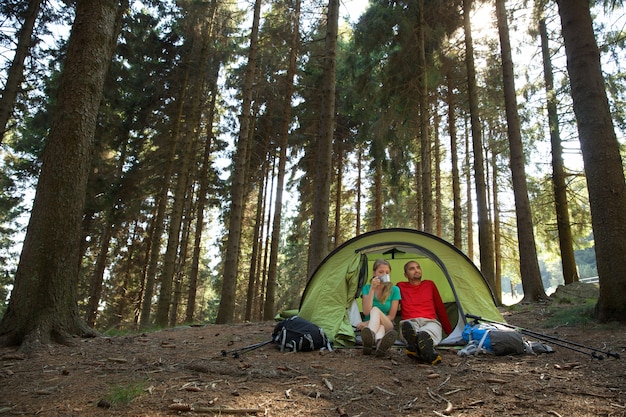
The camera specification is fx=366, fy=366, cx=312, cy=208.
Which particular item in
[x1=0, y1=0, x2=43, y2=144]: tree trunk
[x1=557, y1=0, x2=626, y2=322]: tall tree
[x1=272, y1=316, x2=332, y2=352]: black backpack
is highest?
[x1=0, y1=0, x2=43, y2=144]: tree trunk

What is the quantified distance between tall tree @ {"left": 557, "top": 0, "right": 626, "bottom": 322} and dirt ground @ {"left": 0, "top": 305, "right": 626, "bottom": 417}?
0.68 m

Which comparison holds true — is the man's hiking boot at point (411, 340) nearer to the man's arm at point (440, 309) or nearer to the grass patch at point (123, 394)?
the man's arm at point (440, 309)

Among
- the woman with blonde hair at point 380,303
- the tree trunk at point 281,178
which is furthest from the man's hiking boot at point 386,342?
the tree trunk at point 281,178

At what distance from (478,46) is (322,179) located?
291 inches

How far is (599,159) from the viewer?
491 centimetres

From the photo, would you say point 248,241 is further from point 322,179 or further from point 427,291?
point 427,291

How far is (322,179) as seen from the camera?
7781 millimetres

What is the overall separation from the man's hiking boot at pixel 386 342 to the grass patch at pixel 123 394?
2.34m

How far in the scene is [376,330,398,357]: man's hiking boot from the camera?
388 cm

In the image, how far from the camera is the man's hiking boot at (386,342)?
3879 millimetres

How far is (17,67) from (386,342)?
997 centimetres

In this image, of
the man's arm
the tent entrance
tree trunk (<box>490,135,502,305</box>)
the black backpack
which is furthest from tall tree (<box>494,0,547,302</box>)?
tree trunk (<box>490,135,502,305</box>)

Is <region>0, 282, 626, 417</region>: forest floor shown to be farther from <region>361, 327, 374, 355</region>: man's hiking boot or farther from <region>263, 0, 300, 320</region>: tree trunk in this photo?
<region>263, 0, 300, 320</region>: tree trunk

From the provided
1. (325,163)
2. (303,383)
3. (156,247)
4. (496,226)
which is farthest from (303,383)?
(496,226)
